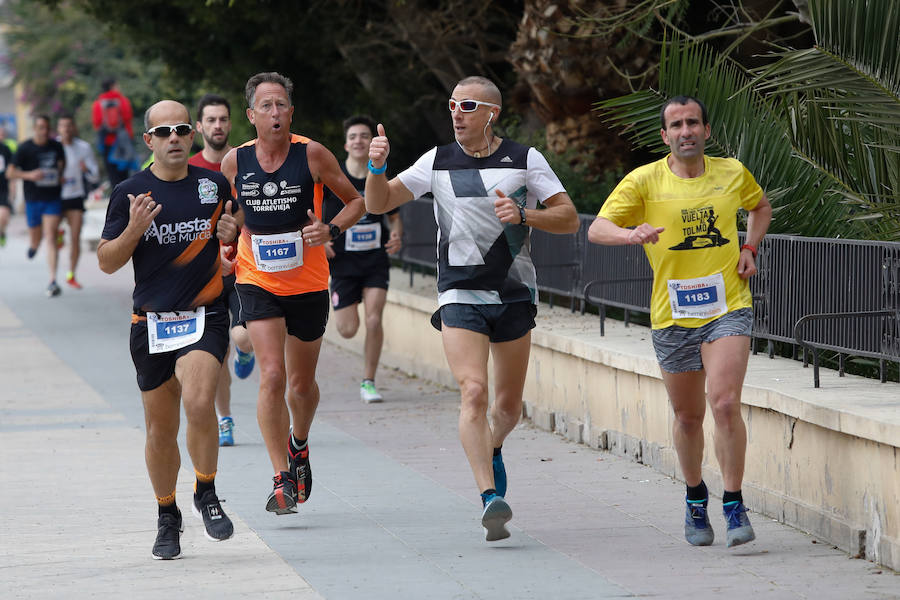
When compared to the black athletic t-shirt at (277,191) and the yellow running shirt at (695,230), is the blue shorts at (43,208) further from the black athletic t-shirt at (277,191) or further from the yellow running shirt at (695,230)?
the yellow running shirt at (695,230)

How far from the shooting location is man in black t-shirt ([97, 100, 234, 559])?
6672 millimetres

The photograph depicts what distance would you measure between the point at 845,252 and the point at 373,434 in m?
3.84

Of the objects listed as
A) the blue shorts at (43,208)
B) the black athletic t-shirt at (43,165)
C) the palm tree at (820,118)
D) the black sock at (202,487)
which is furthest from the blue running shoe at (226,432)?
the blue shorts at (43,208)

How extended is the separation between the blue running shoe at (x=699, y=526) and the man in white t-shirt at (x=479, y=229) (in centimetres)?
85

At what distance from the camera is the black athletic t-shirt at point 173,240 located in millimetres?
6695

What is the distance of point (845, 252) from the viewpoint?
25.2 feet

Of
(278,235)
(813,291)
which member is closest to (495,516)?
(278,235)

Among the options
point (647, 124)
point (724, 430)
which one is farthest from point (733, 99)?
point (724, 430)

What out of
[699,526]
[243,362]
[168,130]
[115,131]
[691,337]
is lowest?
[699,526]

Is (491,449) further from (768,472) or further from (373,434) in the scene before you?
(373,434)

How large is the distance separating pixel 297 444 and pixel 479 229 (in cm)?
167

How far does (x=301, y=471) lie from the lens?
25.6 ft

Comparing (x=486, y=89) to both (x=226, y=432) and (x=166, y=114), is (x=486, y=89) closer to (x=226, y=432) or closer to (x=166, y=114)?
(x=166, y=114)

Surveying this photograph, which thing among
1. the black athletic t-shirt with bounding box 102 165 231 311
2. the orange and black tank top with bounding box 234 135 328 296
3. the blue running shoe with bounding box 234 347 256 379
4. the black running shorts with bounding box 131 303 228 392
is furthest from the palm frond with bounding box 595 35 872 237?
the black running shorts with bounding box 131 303 228 392
